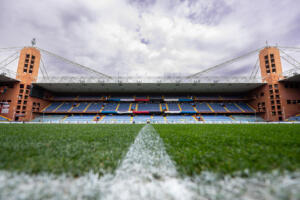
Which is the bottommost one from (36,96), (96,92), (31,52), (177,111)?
(177,111)

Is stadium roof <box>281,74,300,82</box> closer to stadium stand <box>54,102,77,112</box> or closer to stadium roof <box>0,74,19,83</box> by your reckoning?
stadium stand <box>54,102,77,112</box>

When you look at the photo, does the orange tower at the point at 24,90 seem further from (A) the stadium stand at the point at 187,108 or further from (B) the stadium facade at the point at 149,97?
(A) the stadium stand at the point at 187,108

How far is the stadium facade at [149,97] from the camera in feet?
71.5

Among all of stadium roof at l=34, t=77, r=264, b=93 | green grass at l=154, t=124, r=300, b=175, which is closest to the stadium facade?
stadium roof at l=34, t=77, r=264, b=93

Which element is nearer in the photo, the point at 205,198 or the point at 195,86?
the point at 205,198

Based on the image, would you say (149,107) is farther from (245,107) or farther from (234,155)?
(234,155)

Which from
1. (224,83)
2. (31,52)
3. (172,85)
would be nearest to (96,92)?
(31,52)

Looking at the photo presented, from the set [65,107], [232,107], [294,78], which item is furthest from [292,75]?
[65,107]

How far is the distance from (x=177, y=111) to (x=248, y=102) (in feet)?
56.1

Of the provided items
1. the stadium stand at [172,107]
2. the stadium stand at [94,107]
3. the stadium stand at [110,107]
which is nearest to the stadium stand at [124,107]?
the stadium stand at [110,107]

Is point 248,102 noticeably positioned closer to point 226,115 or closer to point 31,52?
point 226,115

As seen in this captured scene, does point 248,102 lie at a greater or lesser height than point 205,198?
greater

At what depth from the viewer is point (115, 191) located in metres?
0.68

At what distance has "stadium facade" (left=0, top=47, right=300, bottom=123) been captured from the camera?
21781mm
